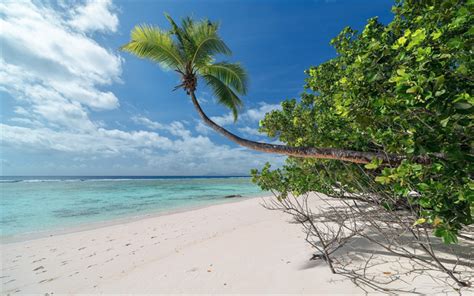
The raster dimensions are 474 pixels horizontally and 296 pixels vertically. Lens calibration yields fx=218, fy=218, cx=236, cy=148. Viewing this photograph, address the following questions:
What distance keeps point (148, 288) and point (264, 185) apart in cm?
340

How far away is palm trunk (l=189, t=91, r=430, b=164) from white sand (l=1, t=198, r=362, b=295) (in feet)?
5.92

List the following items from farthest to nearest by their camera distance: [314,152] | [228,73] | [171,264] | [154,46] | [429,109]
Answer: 1. [228,73]
2. [154,46]
3. [171,264]
4. [314,152]
5. [429,109]

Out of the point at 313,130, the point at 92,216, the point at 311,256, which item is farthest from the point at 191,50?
the point at 92,216

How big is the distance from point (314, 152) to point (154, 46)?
Result: 14.9ft

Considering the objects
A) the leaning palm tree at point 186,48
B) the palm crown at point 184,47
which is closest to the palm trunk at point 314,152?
the leaning palm tree at point 186,48

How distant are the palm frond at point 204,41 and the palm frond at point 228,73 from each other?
15.9 inches

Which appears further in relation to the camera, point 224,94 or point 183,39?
point 224,94

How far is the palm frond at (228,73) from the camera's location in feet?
20.6

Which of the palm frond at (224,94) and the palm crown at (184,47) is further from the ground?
the palm crown at (184,47)

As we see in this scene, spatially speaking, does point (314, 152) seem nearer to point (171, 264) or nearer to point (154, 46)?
point (171, 264)

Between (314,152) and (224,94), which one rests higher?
(224,94)

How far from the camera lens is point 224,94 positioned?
668 cm

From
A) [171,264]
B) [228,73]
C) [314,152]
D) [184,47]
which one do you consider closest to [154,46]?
[184,47]

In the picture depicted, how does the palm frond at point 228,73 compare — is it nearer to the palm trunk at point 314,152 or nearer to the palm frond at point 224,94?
the palm frond at point 224,94
